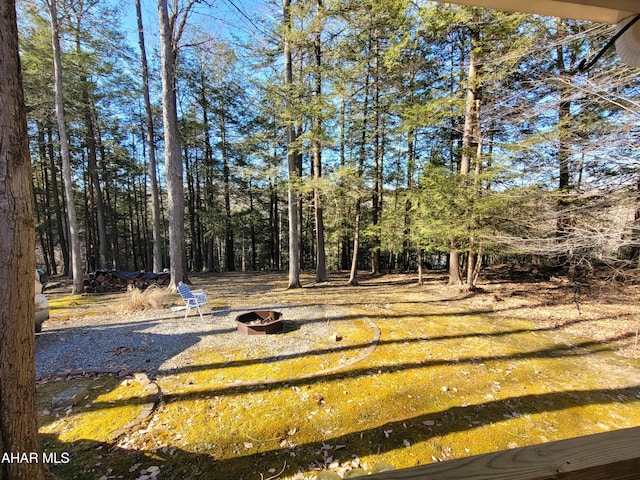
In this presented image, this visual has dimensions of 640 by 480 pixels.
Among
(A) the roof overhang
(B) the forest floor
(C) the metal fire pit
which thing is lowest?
(B) the forest floor

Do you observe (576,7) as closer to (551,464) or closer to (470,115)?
(551,464)

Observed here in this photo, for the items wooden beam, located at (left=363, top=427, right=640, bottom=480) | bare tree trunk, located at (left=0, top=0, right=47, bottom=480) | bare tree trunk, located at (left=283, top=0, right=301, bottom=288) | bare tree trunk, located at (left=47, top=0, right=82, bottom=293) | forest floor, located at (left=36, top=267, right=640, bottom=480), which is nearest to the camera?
wooden beam, located at (left=363, top=427, right=640, bottom=480)

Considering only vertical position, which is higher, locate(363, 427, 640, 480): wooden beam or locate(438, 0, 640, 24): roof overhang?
locate(438, 0, 640, 24): roof overhang

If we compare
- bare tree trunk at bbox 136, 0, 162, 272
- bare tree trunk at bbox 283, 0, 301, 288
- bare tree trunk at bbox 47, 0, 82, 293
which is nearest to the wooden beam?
bare tree trunk at bbox 283, 0, 301, 288

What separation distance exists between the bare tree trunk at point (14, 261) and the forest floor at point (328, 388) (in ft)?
3.20

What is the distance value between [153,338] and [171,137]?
5.73m

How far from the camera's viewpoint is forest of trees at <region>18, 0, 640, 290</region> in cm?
490

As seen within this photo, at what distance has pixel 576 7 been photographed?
1.19 m

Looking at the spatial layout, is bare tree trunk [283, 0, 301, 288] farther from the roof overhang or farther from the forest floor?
the roof overhang

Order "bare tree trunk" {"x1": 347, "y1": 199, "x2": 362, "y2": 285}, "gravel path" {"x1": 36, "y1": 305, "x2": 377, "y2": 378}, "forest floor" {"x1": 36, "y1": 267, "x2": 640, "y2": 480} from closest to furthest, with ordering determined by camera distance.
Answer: "forest floor" {"x1": 36, "y1": 267, "x2": 640, "y2": 480} → "gravel path" {"x1": 36, "y1": 305, "x2": 377, "y2": 378} → "bare tree trunk" {"x1": 347, "y1": 199, "x2": 362, "y2": 285}

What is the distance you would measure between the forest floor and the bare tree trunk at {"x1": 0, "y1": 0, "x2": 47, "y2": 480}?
38.4 inches

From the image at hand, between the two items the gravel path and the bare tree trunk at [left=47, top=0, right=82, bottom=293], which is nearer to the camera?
the gravel path

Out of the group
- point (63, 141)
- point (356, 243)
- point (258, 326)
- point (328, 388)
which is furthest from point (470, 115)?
point (63, 141)

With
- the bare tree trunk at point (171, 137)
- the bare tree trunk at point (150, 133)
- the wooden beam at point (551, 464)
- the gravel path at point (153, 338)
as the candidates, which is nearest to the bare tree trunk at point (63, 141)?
the bare tree trunk at point (171, 137)
